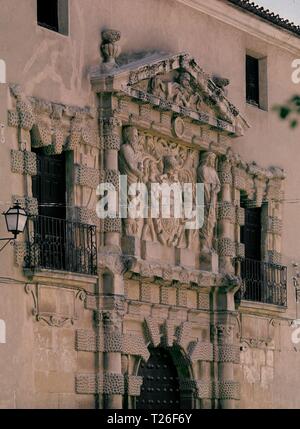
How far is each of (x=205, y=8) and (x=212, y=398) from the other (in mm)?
6843

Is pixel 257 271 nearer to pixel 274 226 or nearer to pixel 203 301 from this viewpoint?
pixel 274 226

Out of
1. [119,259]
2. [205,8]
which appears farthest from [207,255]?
[205,8]

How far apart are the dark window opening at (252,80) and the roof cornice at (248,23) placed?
48 centimetres

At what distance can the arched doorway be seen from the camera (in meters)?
22.9

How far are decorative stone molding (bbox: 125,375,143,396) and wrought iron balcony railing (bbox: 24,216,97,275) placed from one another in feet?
6.31

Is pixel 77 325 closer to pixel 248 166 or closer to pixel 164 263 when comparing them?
pixel 164 263

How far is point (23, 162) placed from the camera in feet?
66.9

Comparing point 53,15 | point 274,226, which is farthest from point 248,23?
point 53,15

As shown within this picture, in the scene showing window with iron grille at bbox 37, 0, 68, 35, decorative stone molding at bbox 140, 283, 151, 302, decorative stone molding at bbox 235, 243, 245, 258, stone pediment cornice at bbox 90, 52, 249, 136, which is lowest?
decorative stone molding at bbox 140, 283, 151, 302

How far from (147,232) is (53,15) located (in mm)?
3819

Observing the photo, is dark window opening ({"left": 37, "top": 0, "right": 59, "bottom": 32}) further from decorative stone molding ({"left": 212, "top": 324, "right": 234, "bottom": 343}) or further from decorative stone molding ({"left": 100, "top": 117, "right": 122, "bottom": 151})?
decorative stone molding ({"left": 212, "top": 324, "right": 234, "bottom": 343})

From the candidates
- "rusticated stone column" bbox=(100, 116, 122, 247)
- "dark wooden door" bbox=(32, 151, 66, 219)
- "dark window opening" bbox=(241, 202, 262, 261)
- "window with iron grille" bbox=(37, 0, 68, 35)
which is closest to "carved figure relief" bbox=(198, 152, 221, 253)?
"dark window opening" bbox=(241, 202, 262, 261)

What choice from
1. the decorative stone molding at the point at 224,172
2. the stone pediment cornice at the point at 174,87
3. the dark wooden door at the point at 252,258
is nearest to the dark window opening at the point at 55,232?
the stone pediment cornice at the point at 174,87

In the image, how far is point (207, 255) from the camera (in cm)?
2412
